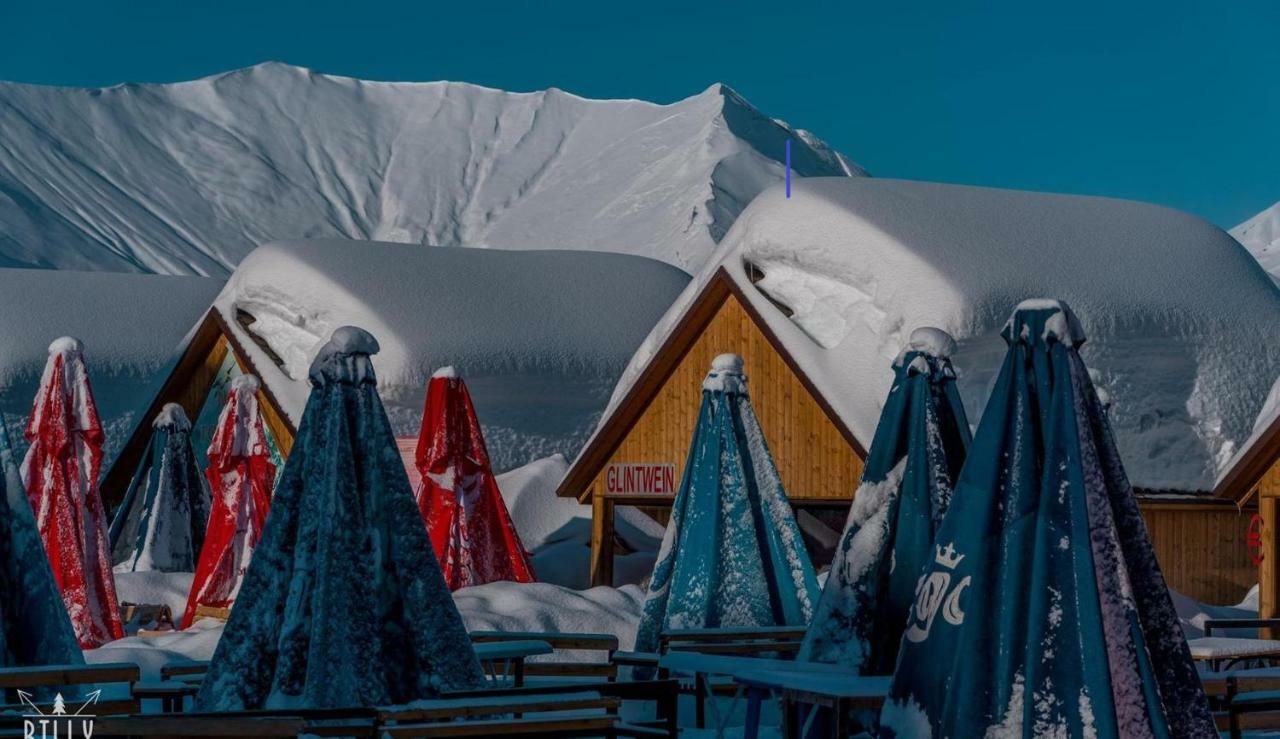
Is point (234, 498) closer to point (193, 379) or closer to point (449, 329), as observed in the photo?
point (449, 329)

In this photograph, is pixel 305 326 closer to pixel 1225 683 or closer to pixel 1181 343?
pixel 1181 343

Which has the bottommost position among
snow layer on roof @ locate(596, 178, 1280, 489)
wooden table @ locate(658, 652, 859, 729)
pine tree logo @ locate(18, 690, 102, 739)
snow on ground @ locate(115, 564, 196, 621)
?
pine tree logo @ locate(18, 690, 102, 739)

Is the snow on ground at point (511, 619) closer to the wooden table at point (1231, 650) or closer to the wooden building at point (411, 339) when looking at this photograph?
the wooden table at point (1231, 650)

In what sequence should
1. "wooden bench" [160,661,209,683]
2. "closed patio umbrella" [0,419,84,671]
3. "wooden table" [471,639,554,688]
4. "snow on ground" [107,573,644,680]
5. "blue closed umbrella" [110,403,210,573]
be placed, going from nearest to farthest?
"closed patio umbrella" [0,419,84,671] → "wooden table" [471,639,554,688] → "wooden bench" [160,661,209,683] → "snow on ground" [107,573,644,680] → "blue closed umbrella" [110,403,210,573]

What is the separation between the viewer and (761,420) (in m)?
18.4

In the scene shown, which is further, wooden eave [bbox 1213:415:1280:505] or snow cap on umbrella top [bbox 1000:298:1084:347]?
wooden eave [bbox 1213:415:1280:505]

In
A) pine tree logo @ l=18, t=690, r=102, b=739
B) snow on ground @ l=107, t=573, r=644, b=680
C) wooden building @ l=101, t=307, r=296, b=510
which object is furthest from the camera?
wooden building @ l=101, t=307, r=296, b=510

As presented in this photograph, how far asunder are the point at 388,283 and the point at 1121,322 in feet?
43.1

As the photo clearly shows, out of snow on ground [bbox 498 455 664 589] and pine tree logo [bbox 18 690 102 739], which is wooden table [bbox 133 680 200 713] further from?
snow on ground [bbox 498 455 664 589]

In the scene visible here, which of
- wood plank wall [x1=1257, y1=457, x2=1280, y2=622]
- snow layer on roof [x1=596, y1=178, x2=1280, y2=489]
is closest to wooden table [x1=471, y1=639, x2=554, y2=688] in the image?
wood plank wall [x1=1257, y1=457, x2=1280, y2=622]

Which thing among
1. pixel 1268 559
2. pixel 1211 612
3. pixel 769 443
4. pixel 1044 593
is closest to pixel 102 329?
pixel 769 443

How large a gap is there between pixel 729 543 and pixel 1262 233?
3004 inches

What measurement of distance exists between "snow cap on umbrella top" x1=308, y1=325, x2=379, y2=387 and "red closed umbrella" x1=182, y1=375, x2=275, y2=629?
8.71m

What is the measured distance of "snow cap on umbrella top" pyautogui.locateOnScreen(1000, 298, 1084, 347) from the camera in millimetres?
6129
